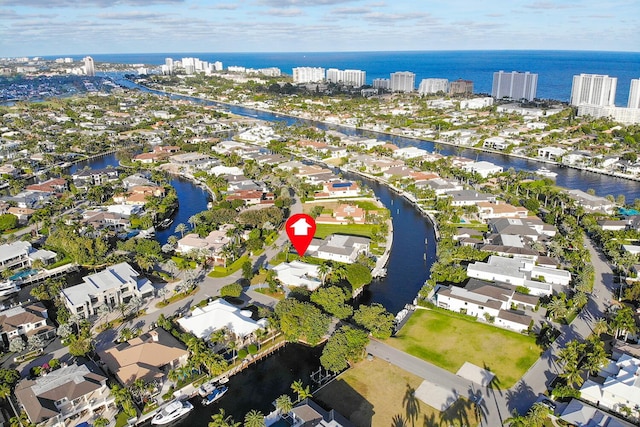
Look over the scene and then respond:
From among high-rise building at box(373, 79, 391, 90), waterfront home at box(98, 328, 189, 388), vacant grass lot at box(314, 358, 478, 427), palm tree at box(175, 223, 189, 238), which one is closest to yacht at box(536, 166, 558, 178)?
palm tree at box(175, 223, 189, 238)

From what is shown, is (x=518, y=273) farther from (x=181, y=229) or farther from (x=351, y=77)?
(x=351, y=77)

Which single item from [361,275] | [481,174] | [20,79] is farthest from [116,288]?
[20,79]

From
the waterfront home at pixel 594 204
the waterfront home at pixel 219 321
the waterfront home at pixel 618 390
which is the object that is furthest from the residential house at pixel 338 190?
the waterfront home at pixel 618 390

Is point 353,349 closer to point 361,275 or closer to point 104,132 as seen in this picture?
point 361,275

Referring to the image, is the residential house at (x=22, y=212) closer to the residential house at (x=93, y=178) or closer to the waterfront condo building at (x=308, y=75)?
the residential house at (x=93, y=178)

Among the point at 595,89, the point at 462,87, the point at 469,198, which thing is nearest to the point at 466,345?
the point at 469,198

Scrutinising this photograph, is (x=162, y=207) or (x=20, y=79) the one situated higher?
(x=20, y=79)
